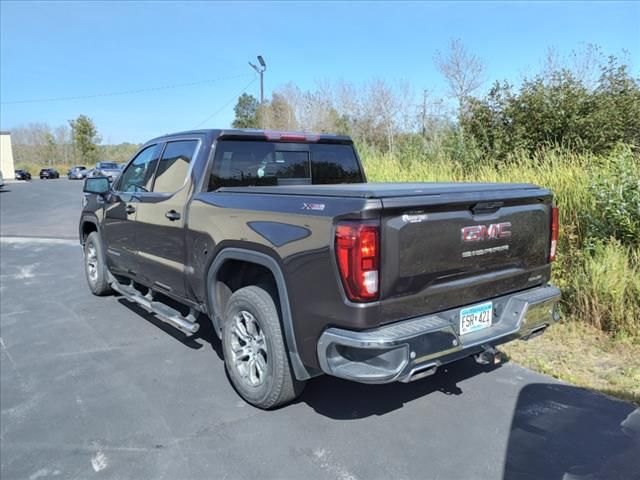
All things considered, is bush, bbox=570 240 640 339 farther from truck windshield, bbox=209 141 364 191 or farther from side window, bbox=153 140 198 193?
side window, bbox=153 140 198 193

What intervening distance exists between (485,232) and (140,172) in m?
3.68

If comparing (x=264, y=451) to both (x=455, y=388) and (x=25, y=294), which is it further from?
(x=25, y=294)

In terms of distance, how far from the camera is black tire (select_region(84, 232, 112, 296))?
20.0ft

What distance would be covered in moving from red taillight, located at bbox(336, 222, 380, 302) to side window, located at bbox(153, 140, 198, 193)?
2.14m

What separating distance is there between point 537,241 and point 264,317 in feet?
6.59

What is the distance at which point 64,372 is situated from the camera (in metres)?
4.14

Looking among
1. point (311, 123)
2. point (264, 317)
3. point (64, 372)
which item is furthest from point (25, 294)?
point (311, 123)

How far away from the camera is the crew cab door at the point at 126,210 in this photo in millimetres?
4940

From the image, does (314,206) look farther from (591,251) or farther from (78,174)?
(78,174)

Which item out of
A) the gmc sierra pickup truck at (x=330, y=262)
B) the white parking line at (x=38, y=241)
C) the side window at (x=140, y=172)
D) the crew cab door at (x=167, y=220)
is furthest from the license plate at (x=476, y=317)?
the white parking line at (x=38, y=241)

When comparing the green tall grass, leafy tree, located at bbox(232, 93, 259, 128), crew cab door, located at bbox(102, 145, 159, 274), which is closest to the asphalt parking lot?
crew cab door, located at bbox(102, 145, 159, 274)

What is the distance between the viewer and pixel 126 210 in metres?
5.12

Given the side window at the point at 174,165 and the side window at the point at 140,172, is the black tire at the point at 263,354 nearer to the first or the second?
the side window at the point at 174,165

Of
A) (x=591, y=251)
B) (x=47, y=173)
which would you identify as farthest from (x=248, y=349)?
(x=47, y=173)
